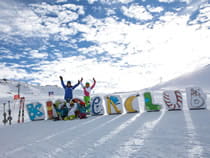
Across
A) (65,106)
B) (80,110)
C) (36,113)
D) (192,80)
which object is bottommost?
(36,113)

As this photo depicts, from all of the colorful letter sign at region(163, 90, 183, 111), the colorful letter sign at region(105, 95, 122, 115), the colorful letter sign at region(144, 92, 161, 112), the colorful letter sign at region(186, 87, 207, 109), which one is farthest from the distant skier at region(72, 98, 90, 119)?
the colorful letter sign at region(186, 87, 207, 109)

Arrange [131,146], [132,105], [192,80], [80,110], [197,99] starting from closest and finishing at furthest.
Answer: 1. [131,146]
2. [80,110]
3. [197,99]
4. [132,105]
5. [192,80]

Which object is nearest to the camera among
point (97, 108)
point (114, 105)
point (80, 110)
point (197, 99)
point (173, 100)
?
point (80, 110)

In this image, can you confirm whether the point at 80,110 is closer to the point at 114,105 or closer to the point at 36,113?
the point at 114,105

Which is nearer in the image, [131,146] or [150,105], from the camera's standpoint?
[131,146]

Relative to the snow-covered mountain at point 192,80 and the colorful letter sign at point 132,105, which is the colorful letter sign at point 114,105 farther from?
the snow-covered mountain at point 192,80

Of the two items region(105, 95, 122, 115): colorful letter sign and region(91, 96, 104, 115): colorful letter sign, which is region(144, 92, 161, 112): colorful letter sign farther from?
region(91, 96, 104, 115): colorful letter sign

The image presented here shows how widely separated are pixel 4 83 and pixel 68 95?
93.8m

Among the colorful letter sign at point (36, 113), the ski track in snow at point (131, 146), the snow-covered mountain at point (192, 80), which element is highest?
the snow-covered mountain at point (192, 80)

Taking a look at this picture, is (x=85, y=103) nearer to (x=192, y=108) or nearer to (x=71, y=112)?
(x=71, y=112)

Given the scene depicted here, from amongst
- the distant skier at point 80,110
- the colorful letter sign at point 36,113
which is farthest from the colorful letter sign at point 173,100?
the colorful letter sign at point 36,113

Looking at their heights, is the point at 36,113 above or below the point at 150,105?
below

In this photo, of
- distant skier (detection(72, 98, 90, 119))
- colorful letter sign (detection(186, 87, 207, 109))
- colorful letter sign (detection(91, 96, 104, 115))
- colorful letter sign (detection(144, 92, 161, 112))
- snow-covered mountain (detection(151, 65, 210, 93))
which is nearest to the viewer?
distant skier (detection(72, 98, 90, 119))

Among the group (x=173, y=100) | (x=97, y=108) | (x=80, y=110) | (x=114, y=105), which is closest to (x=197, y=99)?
(x=173, y=100)
